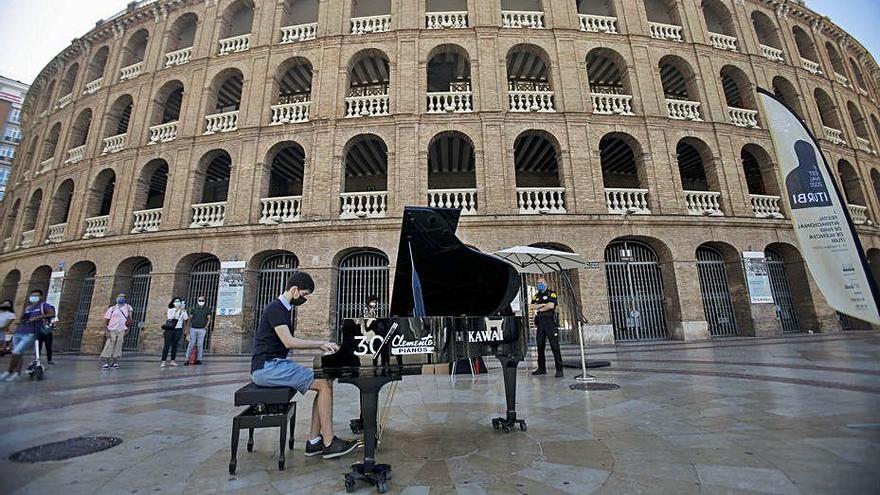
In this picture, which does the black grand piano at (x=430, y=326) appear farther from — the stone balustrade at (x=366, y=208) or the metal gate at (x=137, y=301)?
the metal gate at (x=137, y=301)

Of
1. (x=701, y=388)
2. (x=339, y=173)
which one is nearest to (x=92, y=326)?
(x=339, y=173)

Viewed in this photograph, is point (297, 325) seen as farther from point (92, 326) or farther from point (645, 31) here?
Result: point (645, 31)

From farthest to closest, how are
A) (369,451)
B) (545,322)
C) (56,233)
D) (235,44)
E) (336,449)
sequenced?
(56,233), (235,44), (545,322), (336,449), (369,451)

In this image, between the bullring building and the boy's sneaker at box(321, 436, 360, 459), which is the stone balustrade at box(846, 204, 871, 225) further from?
the boy's sneaker at box(321, 436, 360, 459)

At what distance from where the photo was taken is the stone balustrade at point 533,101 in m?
13.9

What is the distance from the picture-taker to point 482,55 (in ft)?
47.0

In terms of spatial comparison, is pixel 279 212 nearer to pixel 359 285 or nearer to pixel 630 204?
pixel 359 285

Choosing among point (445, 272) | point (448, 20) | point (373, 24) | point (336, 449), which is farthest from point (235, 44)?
point (336, 449)

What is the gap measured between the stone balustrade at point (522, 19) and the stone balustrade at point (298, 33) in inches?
310

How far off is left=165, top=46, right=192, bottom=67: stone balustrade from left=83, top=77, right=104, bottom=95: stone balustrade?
4220 millimetres

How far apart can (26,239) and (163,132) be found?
963 cm

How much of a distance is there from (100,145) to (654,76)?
24.4 meters

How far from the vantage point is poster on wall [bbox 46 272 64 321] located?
1529 centimetres

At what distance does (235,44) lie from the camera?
1625 cm
